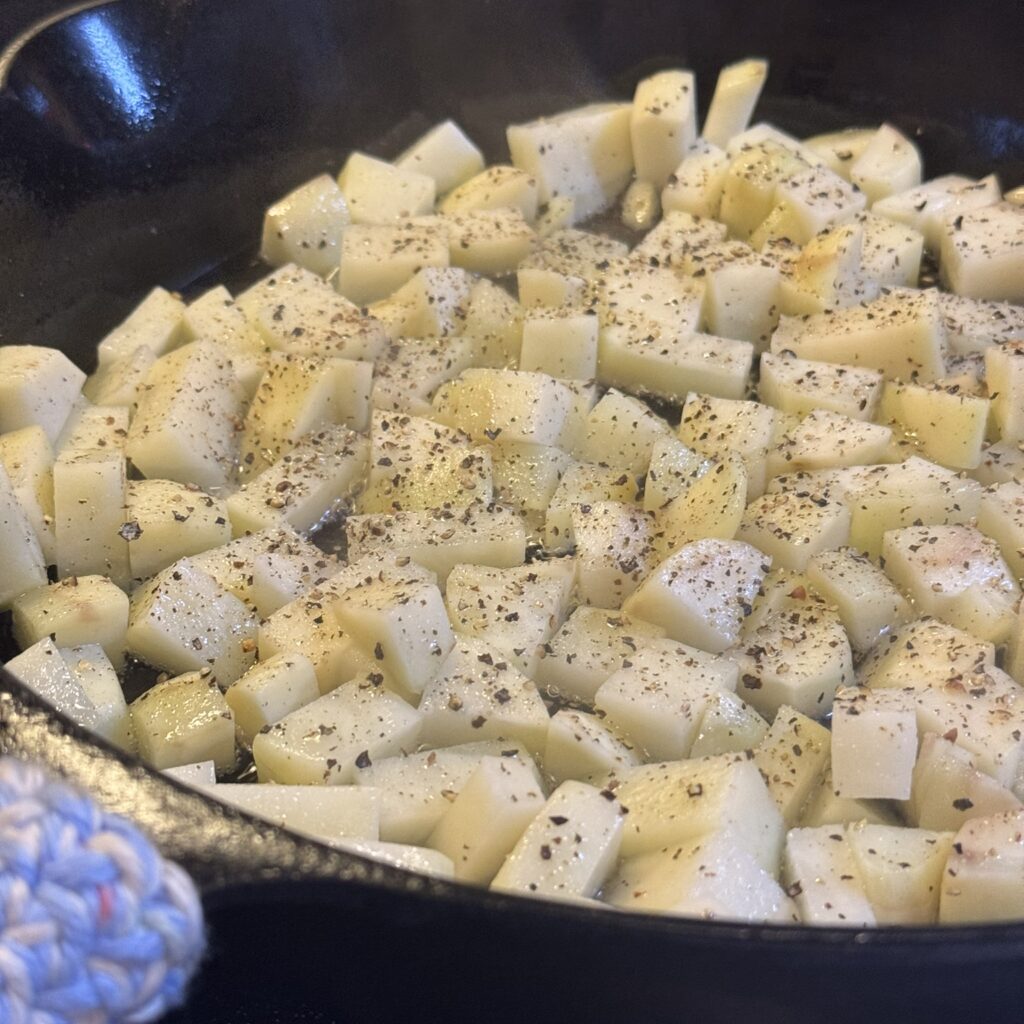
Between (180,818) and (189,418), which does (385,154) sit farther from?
(180,818)

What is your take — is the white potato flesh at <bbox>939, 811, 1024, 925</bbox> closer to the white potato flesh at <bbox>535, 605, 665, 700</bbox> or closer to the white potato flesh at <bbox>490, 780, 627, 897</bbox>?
the white potato flesh at <bbox>490, 780, 627, 897</bbox>

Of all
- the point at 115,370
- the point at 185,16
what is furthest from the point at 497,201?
the point at 115,370

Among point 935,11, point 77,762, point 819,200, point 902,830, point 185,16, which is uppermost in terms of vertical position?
point 185,16

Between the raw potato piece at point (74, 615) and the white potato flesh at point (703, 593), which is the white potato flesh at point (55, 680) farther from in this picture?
the white potato flesh at point (703, 593)

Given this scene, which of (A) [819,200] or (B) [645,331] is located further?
(A) [819,200]

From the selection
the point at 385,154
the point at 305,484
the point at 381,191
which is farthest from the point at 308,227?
the point at 305,484

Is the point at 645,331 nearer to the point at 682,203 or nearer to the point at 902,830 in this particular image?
the point at 682,203

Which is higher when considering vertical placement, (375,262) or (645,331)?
(375,262)
